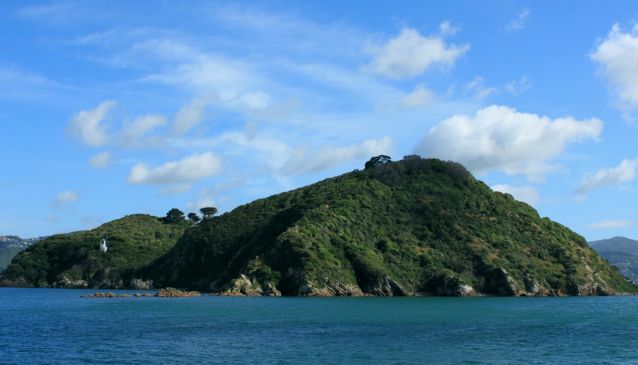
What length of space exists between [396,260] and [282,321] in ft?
342

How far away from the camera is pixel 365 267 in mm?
184000

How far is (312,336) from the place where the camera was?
76.8 m

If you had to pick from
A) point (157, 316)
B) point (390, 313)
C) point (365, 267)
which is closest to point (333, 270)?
point (365, 267)

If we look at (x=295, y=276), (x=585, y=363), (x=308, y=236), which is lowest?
(x=585, y=363)

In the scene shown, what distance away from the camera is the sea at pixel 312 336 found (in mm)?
60531

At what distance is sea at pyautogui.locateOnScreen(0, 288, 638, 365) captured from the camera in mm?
60531

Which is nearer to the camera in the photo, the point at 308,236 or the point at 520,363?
the point at 520,363

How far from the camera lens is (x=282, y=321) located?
313 ft

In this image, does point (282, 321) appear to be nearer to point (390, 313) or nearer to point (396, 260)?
point (390, 313)

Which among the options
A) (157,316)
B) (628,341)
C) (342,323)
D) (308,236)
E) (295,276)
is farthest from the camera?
(308,236)

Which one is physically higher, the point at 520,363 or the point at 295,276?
the point at 295,276

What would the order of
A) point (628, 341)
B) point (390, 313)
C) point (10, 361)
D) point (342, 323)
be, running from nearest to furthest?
1. point (10, 361)
2. point (628, 341)
3. point (342, 323)
4. point (390, 313)

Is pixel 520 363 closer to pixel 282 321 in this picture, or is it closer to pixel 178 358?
pixel 178 358

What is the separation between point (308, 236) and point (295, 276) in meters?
17.3
